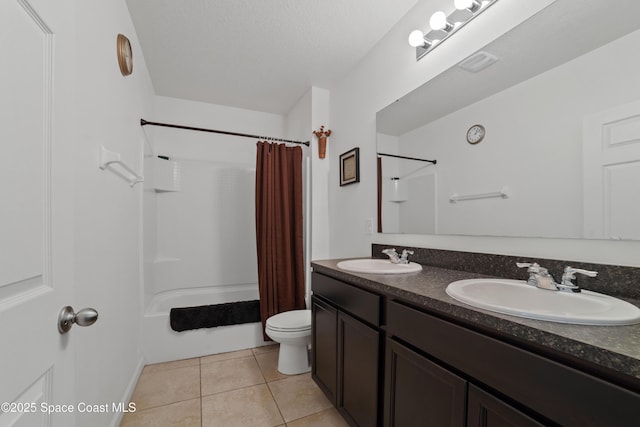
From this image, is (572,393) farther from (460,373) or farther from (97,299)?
(97,299)

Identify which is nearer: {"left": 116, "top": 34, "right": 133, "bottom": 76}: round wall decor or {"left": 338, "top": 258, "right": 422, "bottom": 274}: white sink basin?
{"left": 338, "top": 258, "right": 422, "bottom": 274}: white sink basin

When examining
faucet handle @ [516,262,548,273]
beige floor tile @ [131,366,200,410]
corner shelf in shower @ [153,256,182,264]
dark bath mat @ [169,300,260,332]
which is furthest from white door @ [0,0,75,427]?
corner shelf in shower @ [153,256,182,264]

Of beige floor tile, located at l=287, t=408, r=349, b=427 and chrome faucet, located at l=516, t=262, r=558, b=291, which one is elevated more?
chrome faucet, located at l=516, t=262, r=558, b=291

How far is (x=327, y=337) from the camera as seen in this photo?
1.50m

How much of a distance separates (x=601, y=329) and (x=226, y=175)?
309cm

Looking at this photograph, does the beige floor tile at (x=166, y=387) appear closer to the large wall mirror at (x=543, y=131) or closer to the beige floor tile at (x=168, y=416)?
the beige floor tile at (x=168, y=416)

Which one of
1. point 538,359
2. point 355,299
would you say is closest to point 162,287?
point 355,299

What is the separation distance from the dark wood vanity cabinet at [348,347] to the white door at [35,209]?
96cm

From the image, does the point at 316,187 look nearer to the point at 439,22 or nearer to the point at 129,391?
the point at 439,22

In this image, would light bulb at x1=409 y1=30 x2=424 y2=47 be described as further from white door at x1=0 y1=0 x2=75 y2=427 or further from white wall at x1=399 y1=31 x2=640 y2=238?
white door at x1=0 y1=0 x2=75 y2=427

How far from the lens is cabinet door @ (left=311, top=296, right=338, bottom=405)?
56.2 inches

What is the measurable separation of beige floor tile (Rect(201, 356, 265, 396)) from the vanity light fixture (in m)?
2.35

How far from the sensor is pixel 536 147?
3.50 feet

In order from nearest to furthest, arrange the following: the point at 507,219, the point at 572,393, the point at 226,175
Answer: the point at 572,393 < the point at 507,219 < the point at 226,175
